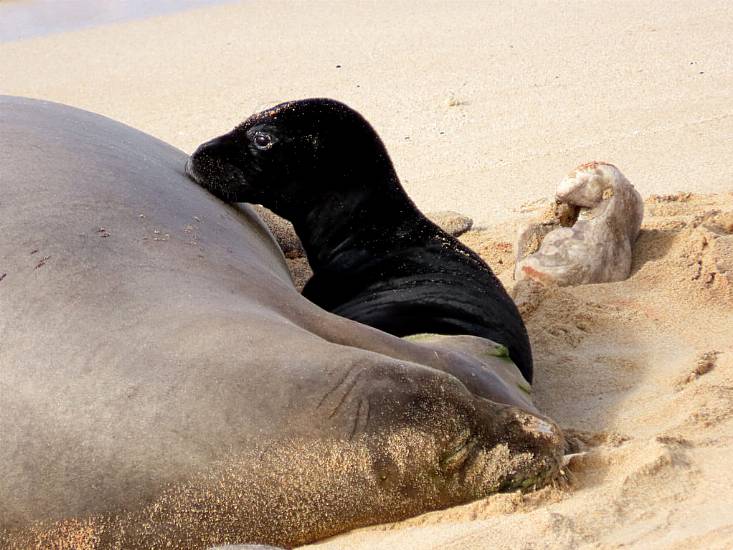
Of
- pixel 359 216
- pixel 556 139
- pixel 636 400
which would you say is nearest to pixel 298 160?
pixel 359 216

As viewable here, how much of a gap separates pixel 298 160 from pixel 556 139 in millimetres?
3047

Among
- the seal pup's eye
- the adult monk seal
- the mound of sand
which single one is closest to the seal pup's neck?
the seal pup's eye

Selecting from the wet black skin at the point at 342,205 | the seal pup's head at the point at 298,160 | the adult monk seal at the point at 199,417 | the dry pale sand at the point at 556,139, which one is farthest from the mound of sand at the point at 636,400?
the seal pup's head at the point at 298,160

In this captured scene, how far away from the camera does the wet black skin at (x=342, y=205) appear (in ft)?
11.2

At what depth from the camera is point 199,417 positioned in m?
2.24

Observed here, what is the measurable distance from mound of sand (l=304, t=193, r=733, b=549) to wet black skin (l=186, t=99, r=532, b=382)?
37cm

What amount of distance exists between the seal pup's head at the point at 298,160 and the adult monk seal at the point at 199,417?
2.75ft

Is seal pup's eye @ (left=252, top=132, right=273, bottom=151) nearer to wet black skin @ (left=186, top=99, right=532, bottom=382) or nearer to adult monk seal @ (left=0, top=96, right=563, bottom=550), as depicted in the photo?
wet black skin @ (left=186, top=99, right=532, bottom=382)

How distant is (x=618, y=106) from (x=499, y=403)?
451cm

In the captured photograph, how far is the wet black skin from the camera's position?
11.2 feet

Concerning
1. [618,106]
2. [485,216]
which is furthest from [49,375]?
[618,106]

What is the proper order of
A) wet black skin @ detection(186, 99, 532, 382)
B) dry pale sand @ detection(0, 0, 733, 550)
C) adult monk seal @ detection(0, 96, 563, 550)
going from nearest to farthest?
adult monk seal @ detection(0, 96, 563, 550)
dry pale sand @ detection(0, 0, 733, 550)
wet black skin @ detection(186, 99, 532, 382)

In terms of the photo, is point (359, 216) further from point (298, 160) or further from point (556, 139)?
point (556, 139)

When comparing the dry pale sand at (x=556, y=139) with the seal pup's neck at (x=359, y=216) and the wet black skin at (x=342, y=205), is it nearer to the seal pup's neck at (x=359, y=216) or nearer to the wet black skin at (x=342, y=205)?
the wet black skin at (x=342, y=205)
